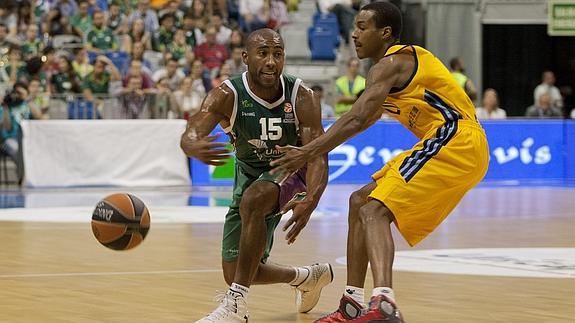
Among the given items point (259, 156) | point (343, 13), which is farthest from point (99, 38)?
point (259, 156)

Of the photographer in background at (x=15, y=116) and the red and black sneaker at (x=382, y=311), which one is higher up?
the red and black sneaker at (x=382, y=311)

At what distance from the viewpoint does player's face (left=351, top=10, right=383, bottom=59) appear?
755cm

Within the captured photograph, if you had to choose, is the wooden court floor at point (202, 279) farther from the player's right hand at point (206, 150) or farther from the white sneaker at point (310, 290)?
the player's right hand at point (206, 150)

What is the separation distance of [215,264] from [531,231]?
4.61 m

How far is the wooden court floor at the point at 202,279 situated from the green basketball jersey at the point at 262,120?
109 cm

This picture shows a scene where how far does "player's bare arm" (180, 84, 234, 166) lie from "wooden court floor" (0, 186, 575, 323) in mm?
1096

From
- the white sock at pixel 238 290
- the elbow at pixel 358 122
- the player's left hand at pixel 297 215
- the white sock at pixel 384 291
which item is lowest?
the white sock at pixel 238 290

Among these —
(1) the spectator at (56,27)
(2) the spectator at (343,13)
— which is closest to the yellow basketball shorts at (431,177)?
(1) the spectator at (56,27)

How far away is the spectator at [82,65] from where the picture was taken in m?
22.6

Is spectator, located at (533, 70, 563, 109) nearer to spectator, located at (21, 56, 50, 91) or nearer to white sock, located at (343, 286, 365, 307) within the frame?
spectator, located at (21, 56, 50, 91)

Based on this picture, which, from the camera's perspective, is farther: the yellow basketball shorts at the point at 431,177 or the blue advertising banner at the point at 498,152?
the blue advertising banner at the point at 498,152

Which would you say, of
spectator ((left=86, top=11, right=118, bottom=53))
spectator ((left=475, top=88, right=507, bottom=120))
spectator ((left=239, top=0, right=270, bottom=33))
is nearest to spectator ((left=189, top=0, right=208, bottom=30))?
spectator ((left=239, top=0, right=270, bottom=33))

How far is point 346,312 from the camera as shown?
24.7 ft

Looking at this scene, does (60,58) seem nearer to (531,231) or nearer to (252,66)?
(531,231)
